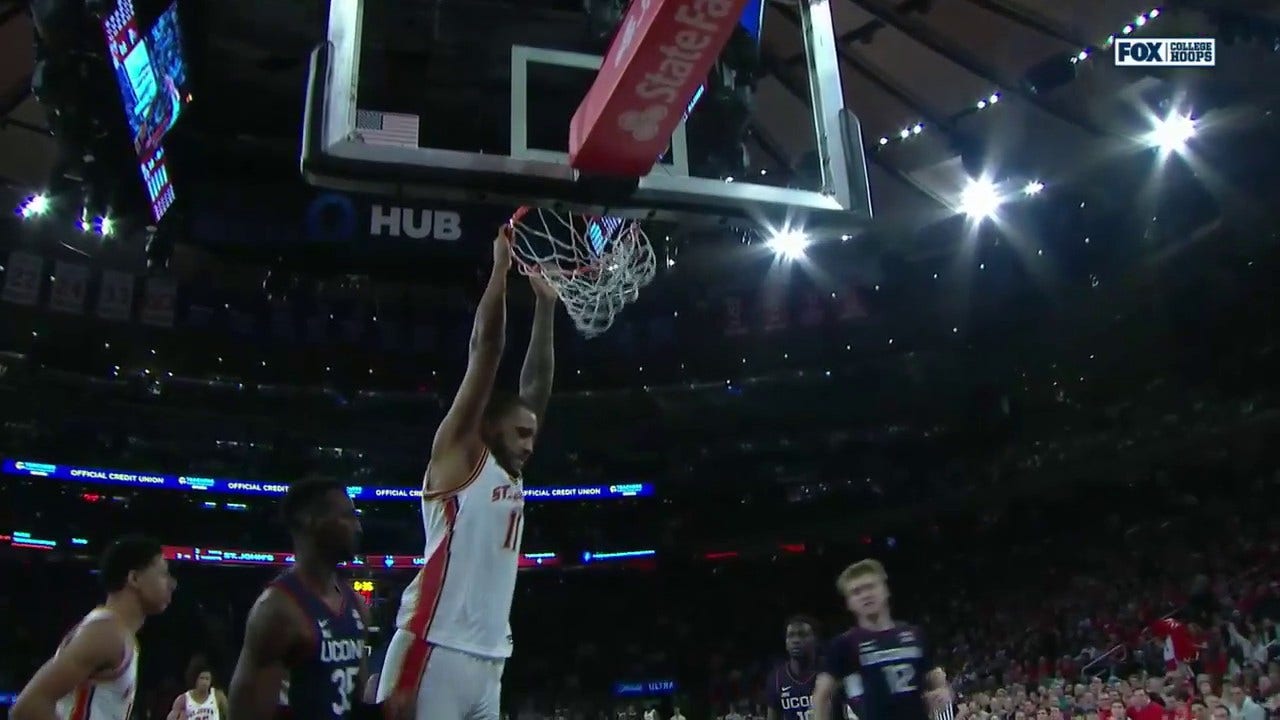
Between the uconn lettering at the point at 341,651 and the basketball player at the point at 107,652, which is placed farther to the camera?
the basketball player at the point at 107,652

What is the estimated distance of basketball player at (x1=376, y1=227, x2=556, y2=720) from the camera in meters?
3.21

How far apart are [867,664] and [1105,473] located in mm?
15759

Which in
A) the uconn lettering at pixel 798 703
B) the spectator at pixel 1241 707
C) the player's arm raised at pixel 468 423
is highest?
the player's arm raised at pixel 468 423

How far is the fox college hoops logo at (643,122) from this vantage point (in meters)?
4.52

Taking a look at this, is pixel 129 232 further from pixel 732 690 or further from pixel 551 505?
pixel 732 690

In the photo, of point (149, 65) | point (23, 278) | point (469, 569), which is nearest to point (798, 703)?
point (469, 569)

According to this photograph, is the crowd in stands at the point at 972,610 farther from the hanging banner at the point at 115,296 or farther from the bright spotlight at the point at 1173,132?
the hanging banner at the point at 115,296

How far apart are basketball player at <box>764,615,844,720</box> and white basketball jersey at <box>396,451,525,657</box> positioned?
414 centimetres

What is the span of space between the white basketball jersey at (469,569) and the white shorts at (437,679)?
0.03 metres

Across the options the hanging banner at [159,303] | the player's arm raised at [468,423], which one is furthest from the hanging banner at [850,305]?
the player's arm raised at [468,423]

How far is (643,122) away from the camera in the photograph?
458cm

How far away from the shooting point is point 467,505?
339 centimetres

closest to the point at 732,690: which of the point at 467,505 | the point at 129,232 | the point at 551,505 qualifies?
the point at 551,505

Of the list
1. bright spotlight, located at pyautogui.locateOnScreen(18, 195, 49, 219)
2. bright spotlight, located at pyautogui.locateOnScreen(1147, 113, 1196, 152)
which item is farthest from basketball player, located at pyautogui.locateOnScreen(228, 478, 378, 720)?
bright spotlight, located at pyautogui.locateOnScreen(18, 195, 49, 219)
